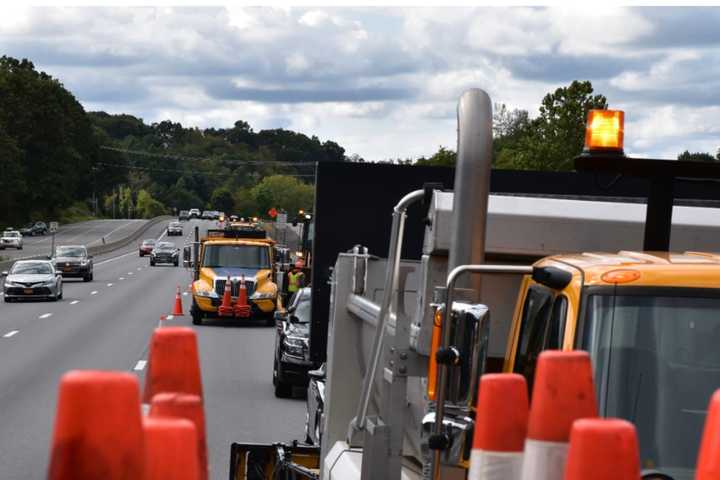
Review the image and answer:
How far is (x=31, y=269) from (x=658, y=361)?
4480 cm

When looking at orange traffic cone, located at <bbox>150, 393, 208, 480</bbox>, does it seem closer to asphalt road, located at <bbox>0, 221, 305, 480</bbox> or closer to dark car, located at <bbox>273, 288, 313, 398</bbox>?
asphalt road, located at <bbox>0, 221, 305, 480</bbox>

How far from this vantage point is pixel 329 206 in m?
12.0

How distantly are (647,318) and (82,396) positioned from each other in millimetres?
2789

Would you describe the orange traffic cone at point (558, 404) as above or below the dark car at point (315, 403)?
above

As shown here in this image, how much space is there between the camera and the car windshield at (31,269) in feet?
Result: 155

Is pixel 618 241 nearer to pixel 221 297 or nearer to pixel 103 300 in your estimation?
pixel 221 297

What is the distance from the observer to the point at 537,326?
501 cm

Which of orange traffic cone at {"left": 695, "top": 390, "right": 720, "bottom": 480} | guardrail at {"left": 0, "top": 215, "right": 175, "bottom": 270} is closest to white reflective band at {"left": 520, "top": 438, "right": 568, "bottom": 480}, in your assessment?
orange traffic cone at {"left": 695, "top": 390, "right": 720, "bottom": 480}

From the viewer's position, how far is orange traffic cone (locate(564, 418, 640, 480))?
7.62 feet

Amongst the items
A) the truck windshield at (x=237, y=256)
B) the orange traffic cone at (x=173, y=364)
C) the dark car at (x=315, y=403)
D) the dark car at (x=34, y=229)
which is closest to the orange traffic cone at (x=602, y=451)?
the orange traffic cone at (x=173, y=364)

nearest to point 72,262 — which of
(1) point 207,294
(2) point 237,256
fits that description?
(2) point 237,256

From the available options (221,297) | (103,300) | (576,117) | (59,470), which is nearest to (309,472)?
(59,470)

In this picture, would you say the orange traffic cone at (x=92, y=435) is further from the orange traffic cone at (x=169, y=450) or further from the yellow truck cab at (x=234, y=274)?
the yellow truck cab at (x=234, y=274)

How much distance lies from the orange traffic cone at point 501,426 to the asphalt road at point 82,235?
112 metres
